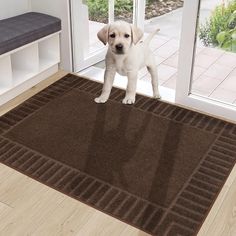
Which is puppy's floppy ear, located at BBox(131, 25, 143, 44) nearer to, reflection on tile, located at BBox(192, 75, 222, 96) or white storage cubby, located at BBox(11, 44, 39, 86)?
reflection on tile, located at BBox(192, 75, 222, 96)

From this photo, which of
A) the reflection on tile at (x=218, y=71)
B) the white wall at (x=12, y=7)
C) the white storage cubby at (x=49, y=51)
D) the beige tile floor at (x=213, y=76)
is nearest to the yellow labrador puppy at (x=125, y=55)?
the beige tile floor at (x=213, y=76)

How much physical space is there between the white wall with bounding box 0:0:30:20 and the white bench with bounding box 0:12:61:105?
0.16 ft

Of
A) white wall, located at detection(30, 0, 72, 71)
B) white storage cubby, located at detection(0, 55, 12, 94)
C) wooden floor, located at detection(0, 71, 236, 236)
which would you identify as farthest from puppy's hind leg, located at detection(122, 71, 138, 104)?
wooden floor, located at detection(0, 71, 236, 236)

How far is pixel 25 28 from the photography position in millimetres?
2414

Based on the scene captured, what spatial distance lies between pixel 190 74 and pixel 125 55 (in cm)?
42

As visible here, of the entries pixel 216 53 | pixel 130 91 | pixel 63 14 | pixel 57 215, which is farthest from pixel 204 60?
pixel 57 215

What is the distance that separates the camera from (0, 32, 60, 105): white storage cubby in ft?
7.80

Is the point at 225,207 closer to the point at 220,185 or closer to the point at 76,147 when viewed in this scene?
the point at 220,185

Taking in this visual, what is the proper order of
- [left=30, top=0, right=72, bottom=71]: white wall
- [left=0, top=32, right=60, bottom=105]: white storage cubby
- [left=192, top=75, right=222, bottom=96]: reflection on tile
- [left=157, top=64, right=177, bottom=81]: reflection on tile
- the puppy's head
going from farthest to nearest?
1. [left=157, top=64, right=177, bottom=81]: reflection on tile
2. [left=30, top=0, right=72, bottom=71]: white wall
3. [left=192, top=75, right=222, bottom=96]: reflection on tile
4. [left=0, top=32, right=60, bottom=105]: white storage cubby
5. the puppy's head

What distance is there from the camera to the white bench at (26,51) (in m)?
2.33

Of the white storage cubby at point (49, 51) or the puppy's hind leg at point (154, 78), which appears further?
the white storage cubby at point (49, 51)

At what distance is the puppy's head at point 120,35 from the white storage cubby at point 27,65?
53 cm

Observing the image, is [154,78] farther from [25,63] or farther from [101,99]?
[25,63]

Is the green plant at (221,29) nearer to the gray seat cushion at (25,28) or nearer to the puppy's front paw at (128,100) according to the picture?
the puppy's front paw at (128,100)
